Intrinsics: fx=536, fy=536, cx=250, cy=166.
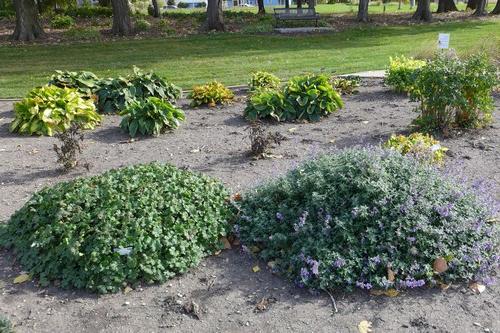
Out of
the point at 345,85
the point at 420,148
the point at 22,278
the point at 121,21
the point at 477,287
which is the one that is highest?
the point at 121,21

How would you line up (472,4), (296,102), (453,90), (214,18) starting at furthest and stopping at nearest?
(472,4)
(214,18)
(296,102)
(453,90)

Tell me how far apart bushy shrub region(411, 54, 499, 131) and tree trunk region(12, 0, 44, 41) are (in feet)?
53.1

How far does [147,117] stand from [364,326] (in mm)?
4503

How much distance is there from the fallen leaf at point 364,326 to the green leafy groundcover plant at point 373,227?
270 millimetres

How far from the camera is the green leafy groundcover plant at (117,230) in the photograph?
3551 millimetres

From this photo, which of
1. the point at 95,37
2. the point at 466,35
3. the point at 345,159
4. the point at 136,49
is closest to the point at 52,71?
the point at 136,49

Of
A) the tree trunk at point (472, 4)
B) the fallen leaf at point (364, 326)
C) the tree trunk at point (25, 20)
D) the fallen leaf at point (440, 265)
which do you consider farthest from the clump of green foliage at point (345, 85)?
the tree trunk at point (472, 4)

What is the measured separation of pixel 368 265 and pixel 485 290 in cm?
78

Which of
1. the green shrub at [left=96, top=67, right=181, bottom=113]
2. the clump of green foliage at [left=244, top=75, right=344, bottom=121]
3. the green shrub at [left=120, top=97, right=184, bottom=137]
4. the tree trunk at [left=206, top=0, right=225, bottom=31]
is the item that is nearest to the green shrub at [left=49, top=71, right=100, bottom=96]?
the green shrub at [left=96, top=67, right=181, bottom=113]

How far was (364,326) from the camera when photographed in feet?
10.4

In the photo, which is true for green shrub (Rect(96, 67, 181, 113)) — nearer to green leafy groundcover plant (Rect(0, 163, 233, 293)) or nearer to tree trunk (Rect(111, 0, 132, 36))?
green leafy groundcover plant (Rect(0, 163, 233, 293))

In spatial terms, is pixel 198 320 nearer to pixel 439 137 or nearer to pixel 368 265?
pixel 368 265

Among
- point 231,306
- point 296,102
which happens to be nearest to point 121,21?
point 296,102

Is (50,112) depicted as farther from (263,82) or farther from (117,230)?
(117,230)
